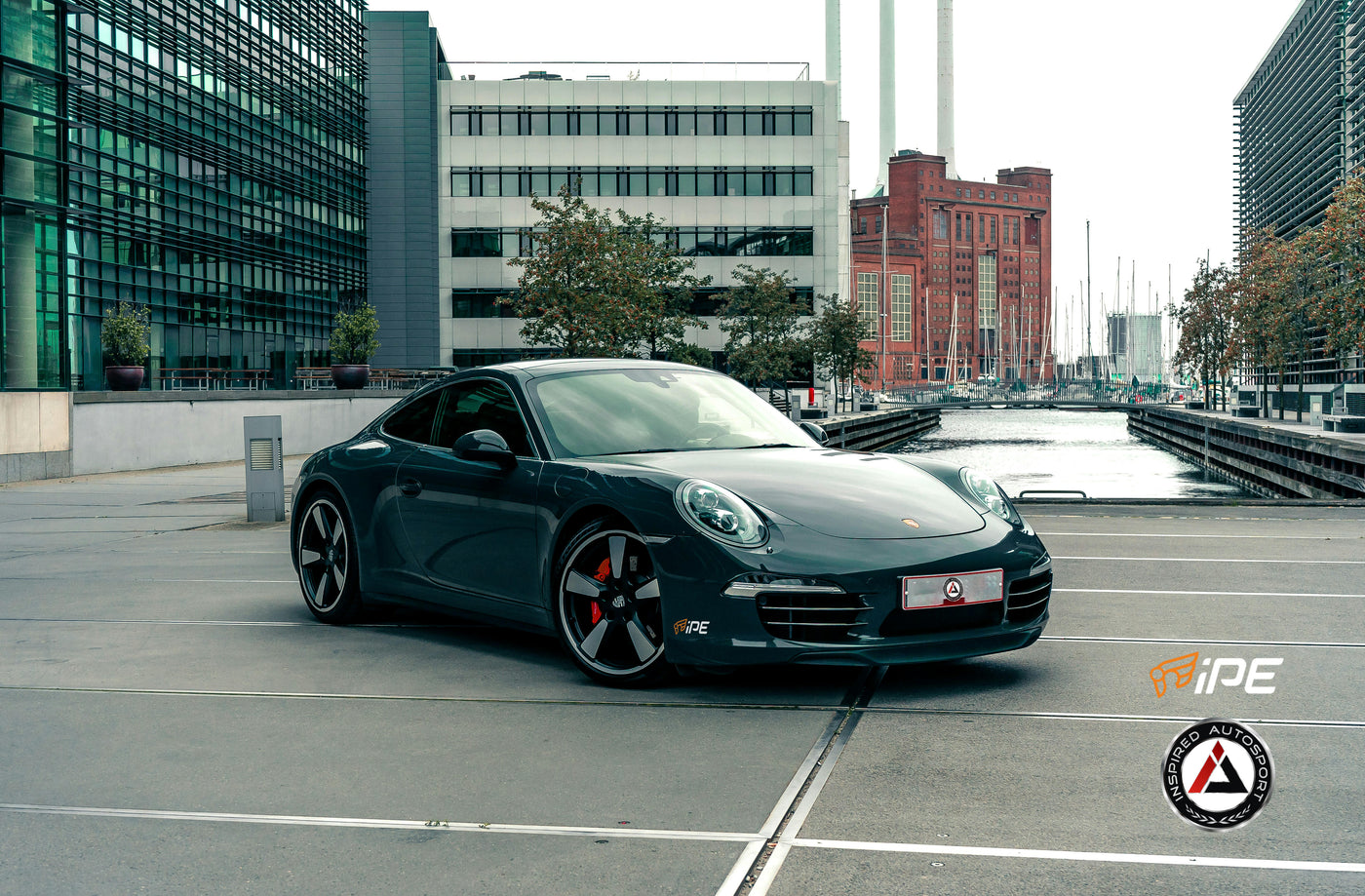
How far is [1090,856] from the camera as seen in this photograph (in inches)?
136

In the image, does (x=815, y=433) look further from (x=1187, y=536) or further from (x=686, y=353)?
(x=686, y=353)

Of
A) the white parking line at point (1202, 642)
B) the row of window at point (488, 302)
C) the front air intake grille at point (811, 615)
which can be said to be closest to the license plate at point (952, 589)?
the front air intake grille at point (811, 615)

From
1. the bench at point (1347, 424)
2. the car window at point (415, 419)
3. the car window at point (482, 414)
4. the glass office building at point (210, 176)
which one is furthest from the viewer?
the glass office building at point (210, 176)

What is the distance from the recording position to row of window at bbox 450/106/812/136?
73.2 meters

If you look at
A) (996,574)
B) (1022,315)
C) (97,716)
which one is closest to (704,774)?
(996,574)

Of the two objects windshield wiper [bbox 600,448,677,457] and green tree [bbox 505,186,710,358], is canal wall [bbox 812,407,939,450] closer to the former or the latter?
green tree [bbox 505,186,710,358]

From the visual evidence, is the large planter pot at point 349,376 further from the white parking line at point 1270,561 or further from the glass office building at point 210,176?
the white parking line at point 1270,561

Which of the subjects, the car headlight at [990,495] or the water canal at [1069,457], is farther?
the water canal at [1069,457]

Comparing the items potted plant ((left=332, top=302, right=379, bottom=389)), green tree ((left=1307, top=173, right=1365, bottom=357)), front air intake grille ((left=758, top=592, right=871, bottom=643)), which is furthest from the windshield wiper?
potted plant ((left=332, top=302, right=379, bottom=389))

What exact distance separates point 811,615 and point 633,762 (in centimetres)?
105

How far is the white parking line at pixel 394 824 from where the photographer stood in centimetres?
→ 367

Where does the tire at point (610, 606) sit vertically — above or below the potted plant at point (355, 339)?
below

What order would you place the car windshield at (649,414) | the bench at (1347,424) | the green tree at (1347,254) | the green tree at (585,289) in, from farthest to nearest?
1. the green tree at (585,289)
2. the green tree at (1347,254)
3. the bench at (1347,424)
4. the car windshield at (649,414)

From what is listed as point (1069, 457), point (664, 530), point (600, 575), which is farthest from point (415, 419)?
point (1069, 457)
